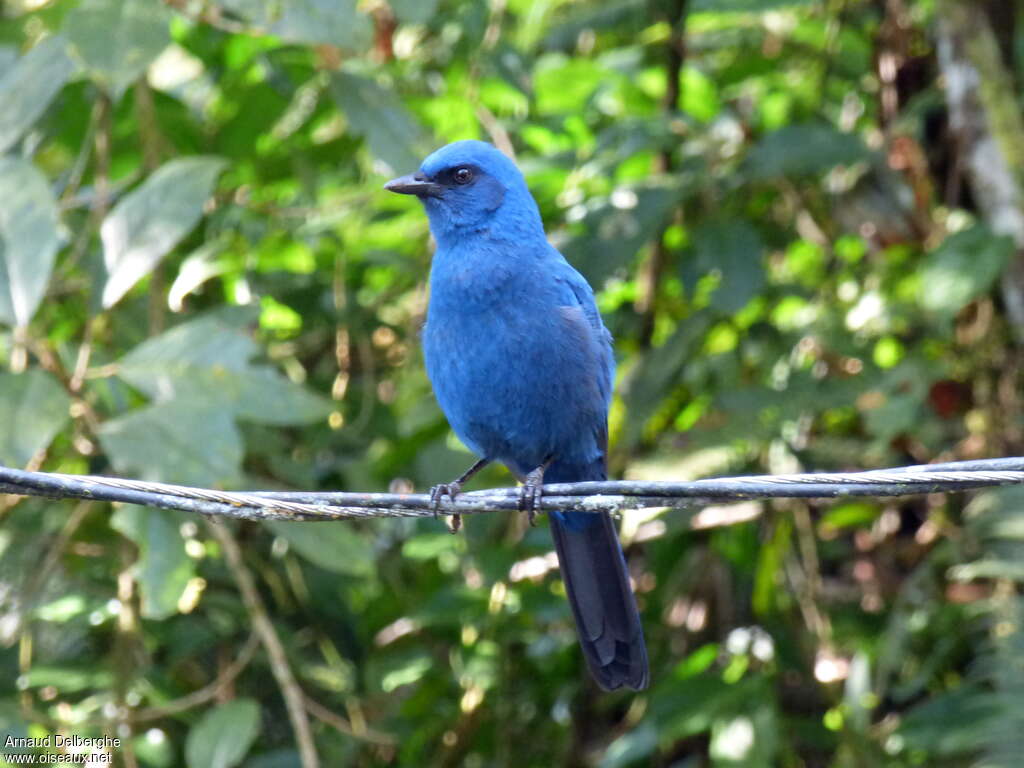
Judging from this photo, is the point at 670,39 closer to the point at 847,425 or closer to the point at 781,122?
the point at 781,122

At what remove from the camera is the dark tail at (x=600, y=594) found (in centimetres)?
354

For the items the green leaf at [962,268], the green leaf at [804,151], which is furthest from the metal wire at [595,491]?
the green leaf at [804,151]

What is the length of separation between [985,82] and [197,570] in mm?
3423

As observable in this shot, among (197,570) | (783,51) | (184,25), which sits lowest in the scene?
Result: (197,570)

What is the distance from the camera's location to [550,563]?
16.4 ft

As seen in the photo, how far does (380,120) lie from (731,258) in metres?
1.38

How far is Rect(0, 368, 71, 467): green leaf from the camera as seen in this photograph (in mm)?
3217

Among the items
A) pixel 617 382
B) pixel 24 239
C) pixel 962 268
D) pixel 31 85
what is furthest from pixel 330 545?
pixel 962 268

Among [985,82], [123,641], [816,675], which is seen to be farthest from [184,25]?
[816,675]

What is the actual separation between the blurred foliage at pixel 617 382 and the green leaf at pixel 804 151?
0.02 meters

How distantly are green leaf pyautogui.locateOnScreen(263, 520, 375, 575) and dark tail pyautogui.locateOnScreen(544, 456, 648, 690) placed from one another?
650 mm

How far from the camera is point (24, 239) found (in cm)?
341

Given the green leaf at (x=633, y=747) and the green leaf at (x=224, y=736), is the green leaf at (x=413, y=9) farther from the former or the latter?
the green leaf at (x=633, y=747)

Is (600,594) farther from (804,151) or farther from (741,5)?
(741,5)
